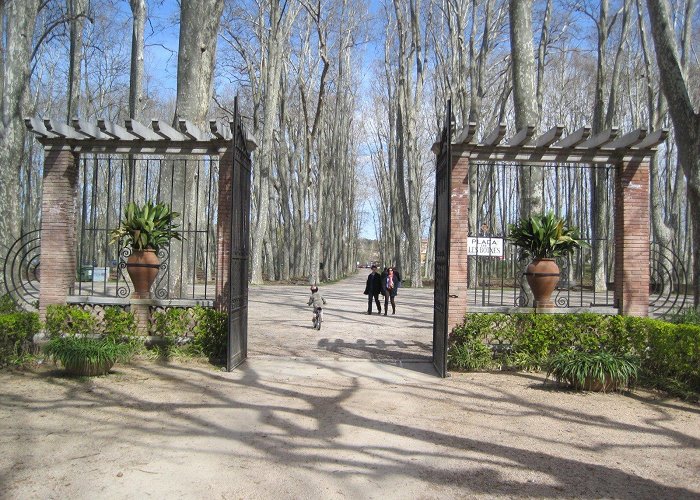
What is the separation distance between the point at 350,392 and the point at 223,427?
1968 mm

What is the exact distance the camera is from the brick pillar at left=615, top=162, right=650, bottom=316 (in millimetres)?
8609

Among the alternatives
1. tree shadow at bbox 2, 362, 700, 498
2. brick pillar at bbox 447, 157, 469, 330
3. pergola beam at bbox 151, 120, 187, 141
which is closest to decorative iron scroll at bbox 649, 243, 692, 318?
brick pillar at bbox 447, 157, 469, 330

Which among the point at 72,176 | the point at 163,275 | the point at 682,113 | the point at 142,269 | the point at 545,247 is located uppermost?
the point at 682,113

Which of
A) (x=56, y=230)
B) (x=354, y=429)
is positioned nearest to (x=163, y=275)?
(x=56, y=230)

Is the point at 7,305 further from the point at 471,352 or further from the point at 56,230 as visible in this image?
the point at 471,352

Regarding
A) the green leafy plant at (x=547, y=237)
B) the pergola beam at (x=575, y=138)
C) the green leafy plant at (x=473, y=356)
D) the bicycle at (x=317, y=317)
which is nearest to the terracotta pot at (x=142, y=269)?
the bicycle at (x=317, y=317)

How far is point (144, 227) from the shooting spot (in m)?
8.59

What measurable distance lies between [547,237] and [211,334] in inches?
208

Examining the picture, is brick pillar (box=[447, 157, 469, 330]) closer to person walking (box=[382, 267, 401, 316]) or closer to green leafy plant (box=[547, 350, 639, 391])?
green leafy plant (box=[547, 350, 639, 391])

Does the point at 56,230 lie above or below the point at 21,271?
above

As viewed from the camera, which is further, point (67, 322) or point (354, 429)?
point (67, 322)

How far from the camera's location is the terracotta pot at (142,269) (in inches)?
339

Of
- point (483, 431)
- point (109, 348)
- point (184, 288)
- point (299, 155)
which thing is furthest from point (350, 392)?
point (299, 155)

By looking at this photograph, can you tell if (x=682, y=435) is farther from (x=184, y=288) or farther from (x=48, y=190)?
(x=184, y=288)
